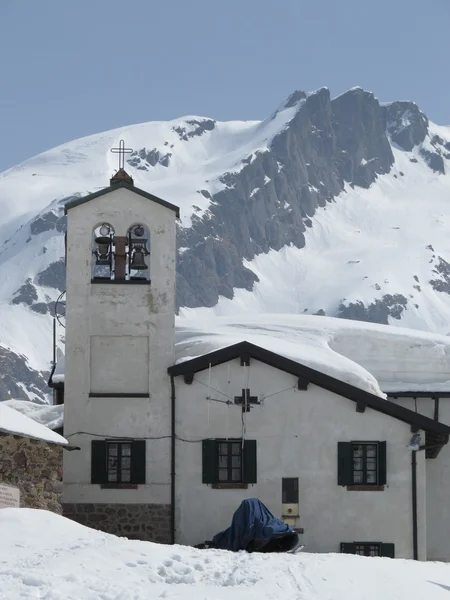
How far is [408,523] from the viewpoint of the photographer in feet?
121

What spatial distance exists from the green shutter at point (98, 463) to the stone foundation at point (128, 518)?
2.21 feet

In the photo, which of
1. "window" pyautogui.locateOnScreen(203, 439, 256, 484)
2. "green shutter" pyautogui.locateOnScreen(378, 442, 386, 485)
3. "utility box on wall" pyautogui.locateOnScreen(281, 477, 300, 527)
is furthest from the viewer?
"green shutter" pyautogui.locateOnScreen(378, 442, 386, 485)

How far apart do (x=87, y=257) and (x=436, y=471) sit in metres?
12.9

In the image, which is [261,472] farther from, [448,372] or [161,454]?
[448,372]

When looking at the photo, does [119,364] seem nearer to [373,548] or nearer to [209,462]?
[209,462]

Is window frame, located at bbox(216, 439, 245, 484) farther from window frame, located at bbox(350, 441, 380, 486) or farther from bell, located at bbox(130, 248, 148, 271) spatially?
bell, located at bbox(130, 248, 148, 271)

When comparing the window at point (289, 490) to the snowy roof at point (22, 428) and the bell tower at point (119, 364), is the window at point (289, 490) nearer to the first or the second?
the bell tower at point (119, 364)

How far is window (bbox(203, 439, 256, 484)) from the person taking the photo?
36469 millimetres

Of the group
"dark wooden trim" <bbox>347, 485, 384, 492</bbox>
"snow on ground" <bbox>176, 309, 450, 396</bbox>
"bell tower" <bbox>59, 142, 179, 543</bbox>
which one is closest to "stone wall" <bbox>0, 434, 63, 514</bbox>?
"bell tower" <bbox>59, 142, 179, 543</bbox>

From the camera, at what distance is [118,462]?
36.7m

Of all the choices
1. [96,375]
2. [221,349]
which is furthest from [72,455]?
[221,349]

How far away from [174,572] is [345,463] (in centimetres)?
1510

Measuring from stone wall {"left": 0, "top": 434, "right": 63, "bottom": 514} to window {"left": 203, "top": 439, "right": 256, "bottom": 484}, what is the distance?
18.1ft

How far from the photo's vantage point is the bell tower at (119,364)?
1432 inches
